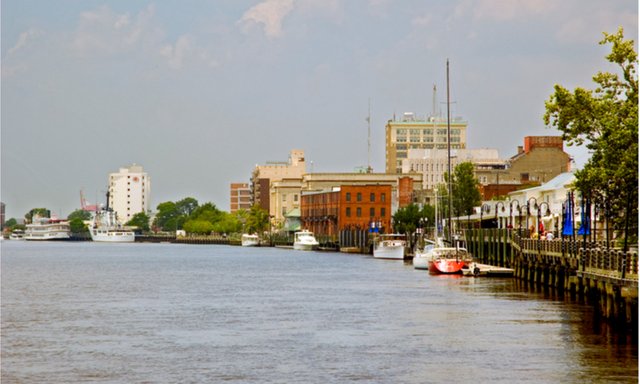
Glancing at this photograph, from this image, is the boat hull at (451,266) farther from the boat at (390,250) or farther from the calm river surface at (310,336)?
the boat at (390,250)

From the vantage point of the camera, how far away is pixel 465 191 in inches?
6447

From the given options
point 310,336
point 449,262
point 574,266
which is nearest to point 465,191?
point 449,262

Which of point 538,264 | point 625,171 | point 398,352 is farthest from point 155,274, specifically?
point 398,352

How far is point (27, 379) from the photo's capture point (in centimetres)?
4219

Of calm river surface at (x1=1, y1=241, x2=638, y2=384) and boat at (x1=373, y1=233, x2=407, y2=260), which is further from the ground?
boat at (x1=373, y1=233, x2=407, y2=260)

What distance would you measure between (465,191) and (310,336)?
367 ft

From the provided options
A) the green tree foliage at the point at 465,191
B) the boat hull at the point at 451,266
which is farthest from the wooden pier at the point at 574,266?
the green tree foliage at the point at 465,191

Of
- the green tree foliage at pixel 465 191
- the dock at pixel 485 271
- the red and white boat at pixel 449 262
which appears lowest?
the dock at pixel 485 271

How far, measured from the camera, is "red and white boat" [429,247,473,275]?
332ft

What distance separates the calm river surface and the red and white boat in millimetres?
10750

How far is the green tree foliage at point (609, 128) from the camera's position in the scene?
64.4 metres

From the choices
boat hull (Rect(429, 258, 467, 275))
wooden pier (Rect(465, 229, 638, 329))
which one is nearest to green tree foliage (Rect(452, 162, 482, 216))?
wooden pier (Rect(465, 229, 638, 329))

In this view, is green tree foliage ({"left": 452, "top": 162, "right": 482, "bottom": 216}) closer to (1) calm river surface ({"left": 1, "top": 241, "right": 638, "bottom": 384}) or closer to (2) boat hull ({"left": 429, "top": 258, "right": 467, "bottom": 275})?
(2) boat hull ({"left": 429, "top": 258, "right": 467, "bottom": 275})

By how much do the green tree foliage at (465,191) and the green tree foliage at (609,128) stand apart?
91.4 m
